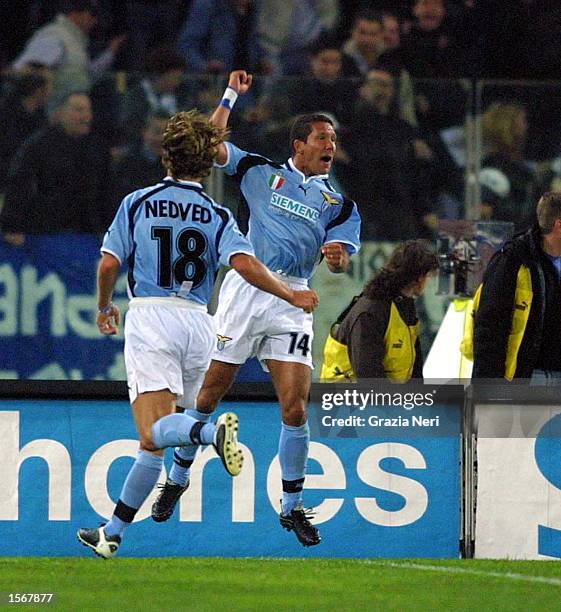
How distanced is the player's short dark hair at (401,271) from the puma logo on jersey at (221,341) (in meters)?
0.96

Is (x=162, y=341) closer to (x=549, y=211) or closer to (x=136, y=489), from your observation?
(x=136, y=489)

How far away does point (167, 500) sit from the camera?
8.51 metres

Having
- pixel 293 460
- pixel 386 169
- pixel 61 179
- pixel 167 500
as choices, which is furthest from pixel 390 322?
pixel 61 179

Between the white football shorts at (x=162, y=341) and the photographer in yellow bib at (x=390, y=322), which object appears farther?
the photographer in yellow bib at (x=390, y=322)

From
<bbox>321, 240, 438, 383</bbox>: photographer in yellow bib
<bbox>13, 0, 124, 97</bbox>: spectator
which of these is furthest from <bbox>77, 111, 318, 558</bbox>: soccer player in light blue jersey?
<bbox>13, 0, 124, 97</bbox>: spectator

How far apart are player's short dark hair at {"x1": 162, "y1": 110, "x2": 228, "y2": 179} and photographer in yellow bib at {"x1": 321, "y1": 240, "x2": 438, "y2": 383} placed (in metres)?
1.70

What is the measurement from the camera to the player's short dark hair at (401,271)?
9.34m

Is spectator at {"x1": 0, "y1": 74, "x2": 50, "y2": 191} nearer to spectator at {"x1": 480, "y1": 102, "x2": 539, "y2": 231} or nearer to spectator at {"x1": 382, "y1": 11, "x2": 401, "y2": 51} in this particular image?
spectator at {"x1": 382, "y1": 11, "x2": 401, "y2": 51}

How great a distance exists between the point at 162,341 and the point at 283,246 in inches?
46.8

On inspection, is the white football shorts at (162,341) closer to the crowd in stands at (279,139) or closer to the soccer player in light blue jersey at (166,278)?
the soccer player in light blue jersey at (166,278)

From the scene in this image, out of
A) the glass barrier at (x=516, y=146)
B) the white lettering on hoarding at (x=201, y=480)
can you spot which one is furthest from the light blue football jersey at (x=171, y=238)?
the glass barrier at (x=516, y=146)

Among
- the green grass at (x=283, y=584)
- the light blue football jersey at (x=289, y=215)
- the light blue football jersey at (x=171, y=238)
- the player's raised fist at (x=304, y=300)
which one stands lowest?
the green grass at (x=283, y=584)

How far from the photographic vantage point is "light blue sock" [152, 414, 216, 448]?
7.55 m

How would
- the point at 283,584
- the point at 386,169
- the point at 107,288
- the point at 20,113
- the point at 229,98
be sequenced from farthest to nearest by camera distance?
1. the point at 386,169
2. the point at 20,113
3. the point at 229,98
4. the point at 107,288
5. the point at 283,584
